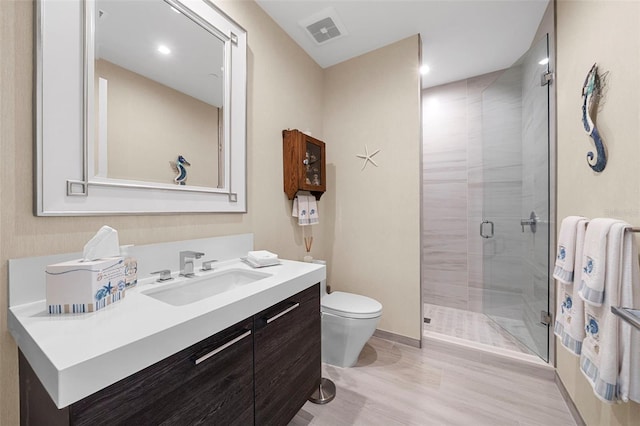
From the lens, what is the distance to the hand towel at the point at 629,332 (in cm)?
85

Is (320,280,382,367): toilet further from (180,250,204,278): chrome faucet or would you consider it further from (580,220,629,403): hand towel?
(580,220,629,403): hand towel

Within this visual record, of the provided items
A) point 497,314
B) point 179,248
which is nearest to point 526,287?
point 497,314

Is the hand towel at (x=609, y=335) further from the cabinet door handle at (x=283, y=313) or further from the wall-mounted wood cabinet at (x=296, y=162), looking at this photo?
the wall-mounted wood cabinet at (x=296, y=162)

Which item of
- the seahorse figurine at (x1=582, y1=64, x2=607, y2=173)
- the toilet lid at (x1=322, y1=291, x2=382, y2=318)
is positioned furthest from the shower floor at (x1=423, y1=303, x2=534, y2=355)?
the seahorse figurine at (x1=582, y1=64, x2=607, y2=173)

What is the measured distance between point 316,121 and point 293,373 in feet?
6.57

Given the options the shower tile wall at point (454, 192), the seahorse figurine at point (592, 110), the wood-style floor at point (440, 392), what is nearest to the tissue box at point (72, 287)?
the wood-style floor at point (440, 392)

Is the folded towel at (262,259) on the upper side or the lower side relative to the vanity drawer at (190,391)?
upper

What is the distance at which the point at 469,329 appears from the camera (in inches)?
89.4

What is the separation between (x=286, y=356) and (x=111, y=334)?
26.4 inches

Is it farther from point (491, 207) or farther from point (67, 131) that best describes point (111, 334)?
point (491, 207)

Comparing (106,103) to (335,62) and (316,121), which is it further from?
Result: (335,62)

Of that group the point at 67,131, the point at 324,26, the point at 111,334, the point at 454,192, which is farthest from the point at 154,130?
the point at 454,192

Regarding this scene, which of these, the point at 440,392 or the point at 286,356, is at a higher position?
the point at 286,356

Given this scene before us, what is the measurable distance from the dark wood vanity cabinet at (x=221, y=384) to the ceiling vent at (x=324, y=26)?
1891 millimetres
